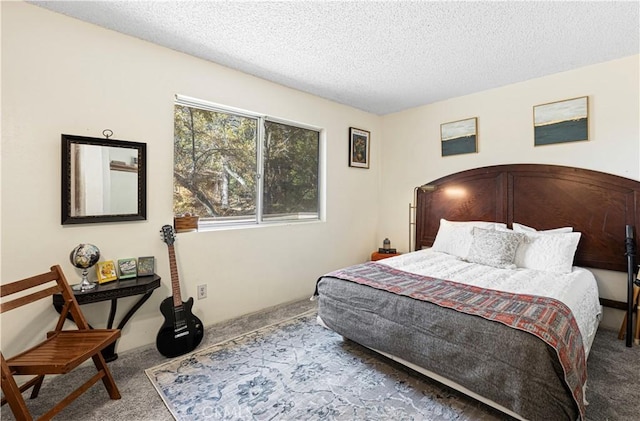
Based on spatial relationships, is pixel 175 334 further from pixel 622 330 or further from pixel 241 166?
pixel 622 330

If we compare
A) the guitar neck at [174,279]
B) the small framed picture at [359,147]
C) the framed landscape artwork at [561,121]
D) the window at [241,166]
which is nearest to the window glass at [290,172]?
the window at [241,166]

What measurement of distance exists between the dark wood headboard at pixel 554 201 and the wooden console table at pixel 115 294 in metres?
3.15

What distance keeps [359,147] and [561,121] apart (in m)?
2.20

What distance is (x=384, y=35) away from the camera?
7.24 ft

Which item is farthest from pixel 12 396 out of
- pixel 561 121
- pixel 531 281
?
pixel 561 121

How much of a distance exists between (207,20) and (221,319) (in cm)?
249

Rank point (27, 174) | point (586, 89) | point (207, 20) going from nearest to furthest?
point (27, 174) < point (207, 20) < point (586, 89)

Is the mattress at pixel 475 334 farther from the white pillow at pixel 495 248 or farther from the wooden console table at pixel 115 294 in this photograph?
the wooden console table at pixel 115 294

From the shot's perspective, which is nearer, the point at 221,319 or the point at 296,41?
the point at 296,41

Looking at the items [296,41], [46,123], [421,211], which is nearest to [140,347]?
[46,123]

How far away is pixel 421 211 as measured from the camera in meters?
3.92

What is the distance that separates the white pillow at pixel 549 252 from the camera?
98.2 inches

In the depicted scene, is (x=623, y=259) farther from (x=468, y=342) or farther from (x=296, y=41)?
(x=296, y=41)

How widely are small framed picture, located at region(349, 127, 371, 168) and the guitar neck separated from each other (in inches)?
98.0
